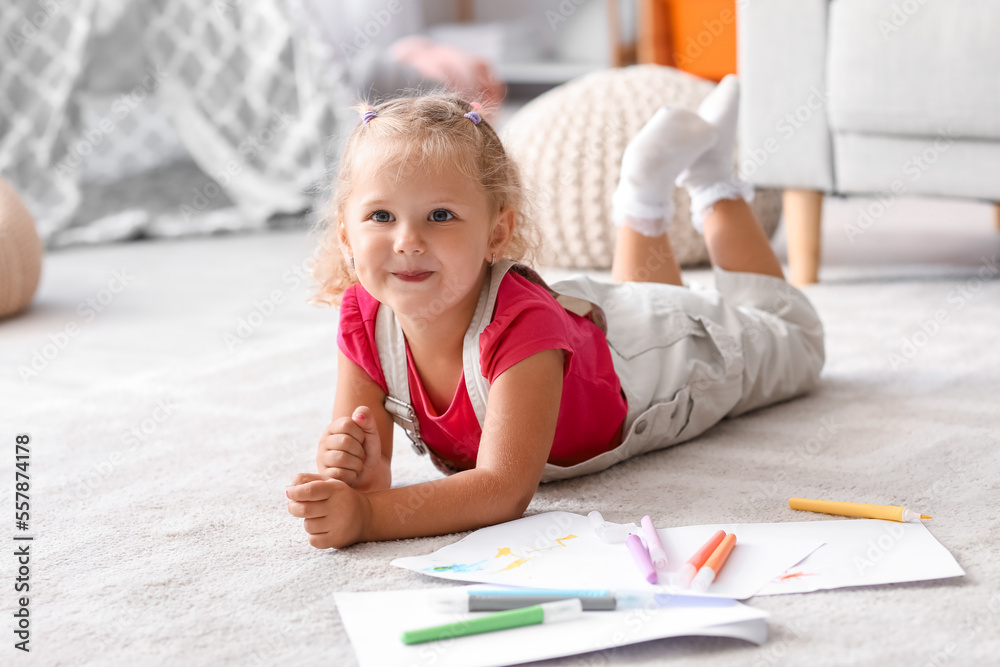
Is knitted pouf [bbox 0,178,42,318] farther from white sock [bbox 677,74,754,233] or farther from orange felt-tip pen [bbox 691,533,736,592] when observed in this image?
Result: orange felt-tip pen [bbox 691,533,736,592]

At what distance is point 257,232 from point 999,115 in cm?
176

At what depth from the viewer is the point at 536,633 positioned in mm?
637

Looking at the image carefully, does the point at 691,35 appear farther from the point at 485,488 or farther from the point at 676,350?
the point at 485,488

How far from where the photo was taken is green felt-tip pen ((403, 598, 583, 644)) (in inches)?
24.9

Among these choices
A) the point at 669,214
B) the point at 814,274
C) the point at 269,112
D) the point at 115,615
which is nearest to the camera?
the point at 115,615

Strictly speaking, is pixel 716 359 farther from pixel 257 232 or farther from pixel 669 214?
pixel 257 232

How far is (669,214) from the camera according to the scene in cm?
119

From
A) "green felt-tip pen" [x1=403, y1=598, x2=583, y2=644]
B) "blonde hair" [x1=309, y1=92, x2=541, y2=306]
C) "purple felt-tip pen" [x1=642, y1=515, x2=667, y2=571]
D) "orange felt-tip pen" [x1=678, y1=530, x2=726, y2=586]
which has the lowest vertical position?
"purple felt-tip pen" [x1=642, y1=515, x2=667, y2=571]

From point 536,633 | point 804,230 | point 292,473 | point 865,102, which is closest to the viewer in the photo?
point 536,633

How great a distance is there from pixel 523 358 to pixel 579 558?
173 mm

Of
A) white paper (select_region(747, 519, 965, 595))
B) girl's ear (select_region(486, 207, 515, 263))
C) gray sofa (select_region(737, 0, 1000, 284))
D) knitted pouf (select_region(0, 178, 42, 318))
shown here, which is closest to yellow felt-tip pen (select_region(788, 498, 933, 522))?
white paper (select_region(747, 519, 965, 595))

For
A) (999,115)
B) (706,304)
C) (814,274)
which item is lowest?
(814,274)

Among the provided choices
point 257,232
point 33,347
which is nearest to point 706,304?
point 33,347

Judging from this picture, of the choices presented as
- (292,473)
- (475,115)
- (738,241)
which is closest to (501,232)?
(475,115)
